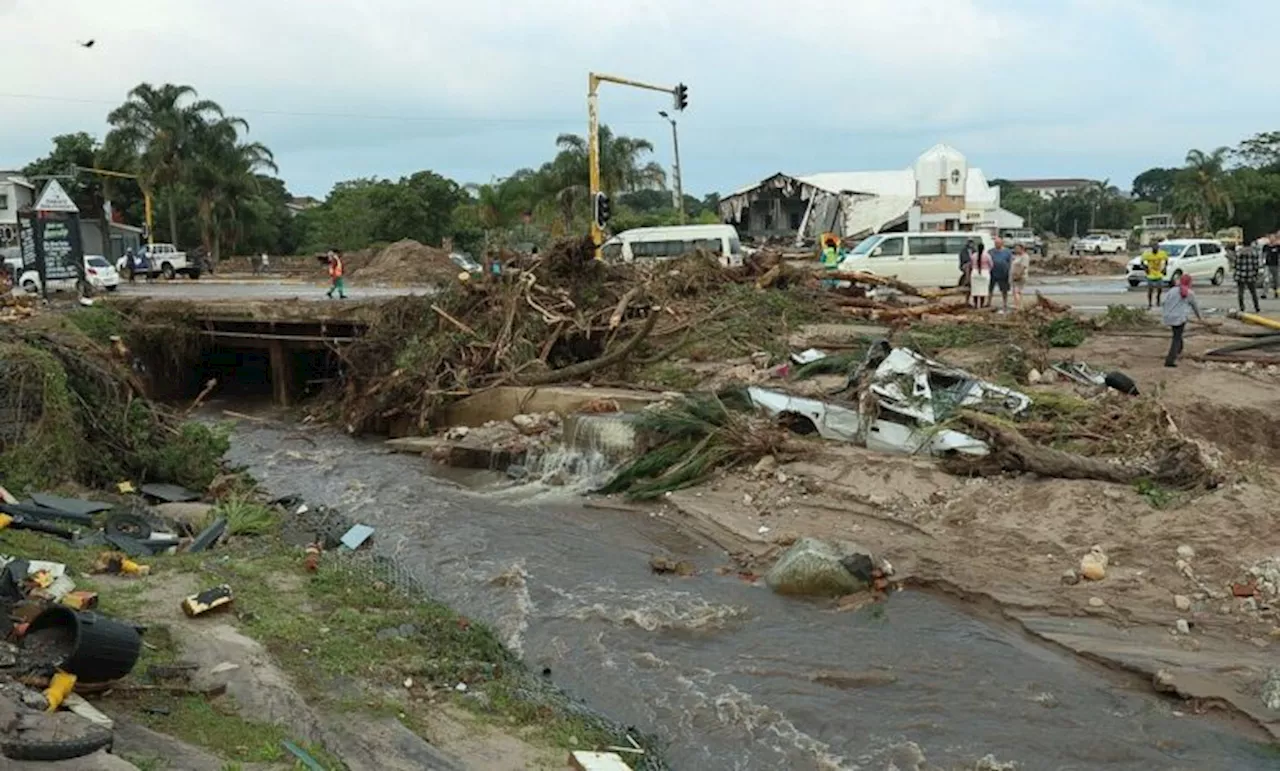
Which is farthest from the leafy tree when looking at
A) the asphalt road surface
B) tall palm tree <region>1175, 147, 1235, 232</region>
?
the asphalt road surface

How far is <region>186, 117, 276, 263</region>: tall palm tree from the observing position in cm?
5944

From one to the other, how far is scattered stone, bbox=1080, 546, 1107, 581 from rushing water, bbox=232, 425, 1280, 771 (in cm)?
121

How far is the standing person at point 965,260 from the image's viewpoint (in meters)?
24.2

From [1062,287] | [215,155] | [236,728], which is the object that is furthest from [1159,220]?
[236,728]

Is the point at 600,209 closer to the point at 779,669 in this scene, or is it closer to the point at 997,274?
the point at 997,274

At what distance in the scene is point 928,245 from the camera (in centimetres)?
2572

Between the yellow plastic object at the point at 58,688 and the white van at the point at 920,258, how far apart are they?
72.2ft

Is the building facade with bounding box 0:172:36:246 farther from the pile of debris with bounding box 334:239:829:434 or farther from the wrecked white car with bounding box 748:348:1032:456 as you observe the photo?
the wrecked white car with bounding box 748:348:1032:456

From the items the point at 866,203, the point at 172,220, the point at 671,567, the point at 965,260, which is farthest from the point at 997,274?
the point at 172,220

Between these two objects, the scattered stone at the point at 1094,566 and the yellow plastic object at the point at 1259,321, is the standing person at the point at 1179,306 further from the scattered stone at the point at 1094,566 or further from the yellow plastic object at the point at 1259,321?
the scattered stone at the point at 1094,566

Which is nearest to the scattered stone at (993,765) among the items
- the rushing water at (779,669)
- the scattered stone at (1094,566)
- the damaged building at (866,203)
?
the rushing water at (779,669)

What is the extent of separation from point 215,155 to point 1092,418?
186 ft

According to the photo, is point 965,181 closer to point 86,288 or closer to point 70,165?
point 86,288

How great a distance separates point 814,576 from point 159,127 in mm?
58077
